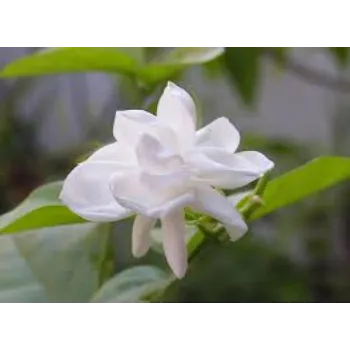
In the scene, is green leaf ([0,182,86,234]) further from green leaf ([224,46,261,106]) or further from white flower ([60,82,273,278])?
green leaf ([224,46,261,106])

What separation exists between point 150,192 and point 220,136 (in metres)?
0.04

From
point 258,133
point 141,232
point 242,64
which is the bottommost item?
point 258,133

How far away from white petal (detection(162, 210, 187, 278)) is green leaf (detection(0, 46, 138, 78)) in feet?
0.80

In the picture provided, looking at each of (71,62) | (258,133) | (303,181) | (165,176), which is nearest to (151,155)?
(165,176)

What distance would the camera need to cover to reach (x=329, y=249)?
1651mm

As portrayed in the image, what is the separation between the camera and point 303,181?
0.40 meters

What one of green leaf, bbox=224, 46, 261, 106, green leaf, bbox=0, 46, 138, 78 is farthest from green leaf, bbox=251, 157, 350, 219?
green leaf, bbox=224, 46, 261, 106

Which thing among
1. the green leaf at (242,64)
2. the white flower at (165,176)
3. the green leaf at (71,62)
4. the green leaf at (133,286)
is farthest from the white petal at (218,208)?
the green leaf at (242,64)

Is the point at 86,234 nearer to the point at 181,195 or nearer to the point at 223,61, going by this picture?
the point at 181,195

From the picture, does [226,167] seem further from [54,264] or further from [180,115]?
[54,264]

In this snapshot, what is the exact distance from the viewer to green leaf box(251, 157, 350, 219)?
0.39 metres

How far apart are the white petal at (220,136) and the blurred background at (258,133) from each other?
508 millimetres

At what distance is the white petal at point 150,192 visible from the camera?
A: 30 cm
